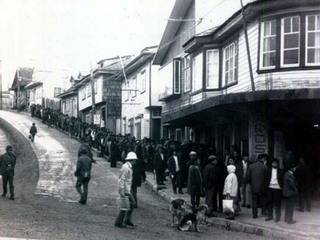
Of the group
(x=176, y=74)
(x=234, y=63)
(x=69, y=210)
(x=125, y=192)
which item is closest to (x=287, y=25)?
(x=234, y=63)

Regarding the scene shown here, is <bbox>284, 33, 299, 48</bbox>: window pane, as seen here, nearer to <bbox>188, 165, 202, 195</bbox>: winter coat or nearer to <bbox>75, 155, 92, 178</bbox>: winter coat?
<bbox>188, 165, 202, 195</bbox>: winter coat

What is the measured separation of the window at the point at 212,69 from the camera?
21.6 m

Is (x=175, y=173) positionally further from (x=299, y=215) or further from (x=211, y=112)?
(x=299, y=215)

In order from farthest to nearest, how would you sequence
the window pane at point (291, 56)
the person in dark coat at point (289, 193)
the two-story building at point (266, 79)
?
the window pane at point (291, 56)
the two-story building at point (266, 79)
the person in dark coat at point (289, 193)

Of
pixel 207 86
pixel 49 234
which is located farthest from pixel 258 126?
pixel 49 234

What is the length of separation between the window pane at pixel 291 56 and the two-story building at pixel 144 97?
58.5 feet

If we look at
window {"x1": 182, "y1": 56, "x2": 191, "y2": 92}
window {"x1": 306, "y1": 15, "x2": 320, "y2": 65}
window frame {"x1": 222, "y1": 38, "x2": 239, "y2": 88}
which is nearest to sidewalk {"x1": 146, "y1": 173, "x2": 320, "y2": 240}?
window {"x1": 306, "y1": 15, "x2": 320, "y2": 65}

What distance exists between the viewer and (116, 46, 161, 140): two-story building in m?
34.9

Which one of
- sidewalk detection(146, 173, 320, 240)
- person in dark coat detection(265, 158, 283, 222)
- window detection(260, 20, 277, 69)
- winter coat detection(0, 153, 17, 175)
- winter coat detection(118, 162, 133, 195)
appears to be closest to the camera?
sidewalk detection(146, 173, 320, 240)

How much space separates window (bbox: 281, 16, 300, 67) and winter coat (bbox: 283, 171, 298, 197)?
458 centimetres

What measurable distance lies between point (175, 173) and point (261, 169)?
18.0ft

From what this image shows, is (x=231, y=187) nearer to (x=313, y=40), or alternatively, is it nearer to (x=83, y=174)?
(x=83, y=174)

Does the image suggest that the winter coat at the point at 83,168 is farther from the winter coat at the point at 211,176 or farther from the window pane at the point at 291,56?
the window pane at the point at 291,56

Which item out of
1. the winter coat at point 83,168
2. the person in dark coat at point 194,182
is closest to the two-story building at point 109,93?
the winter coat at point 83,168
